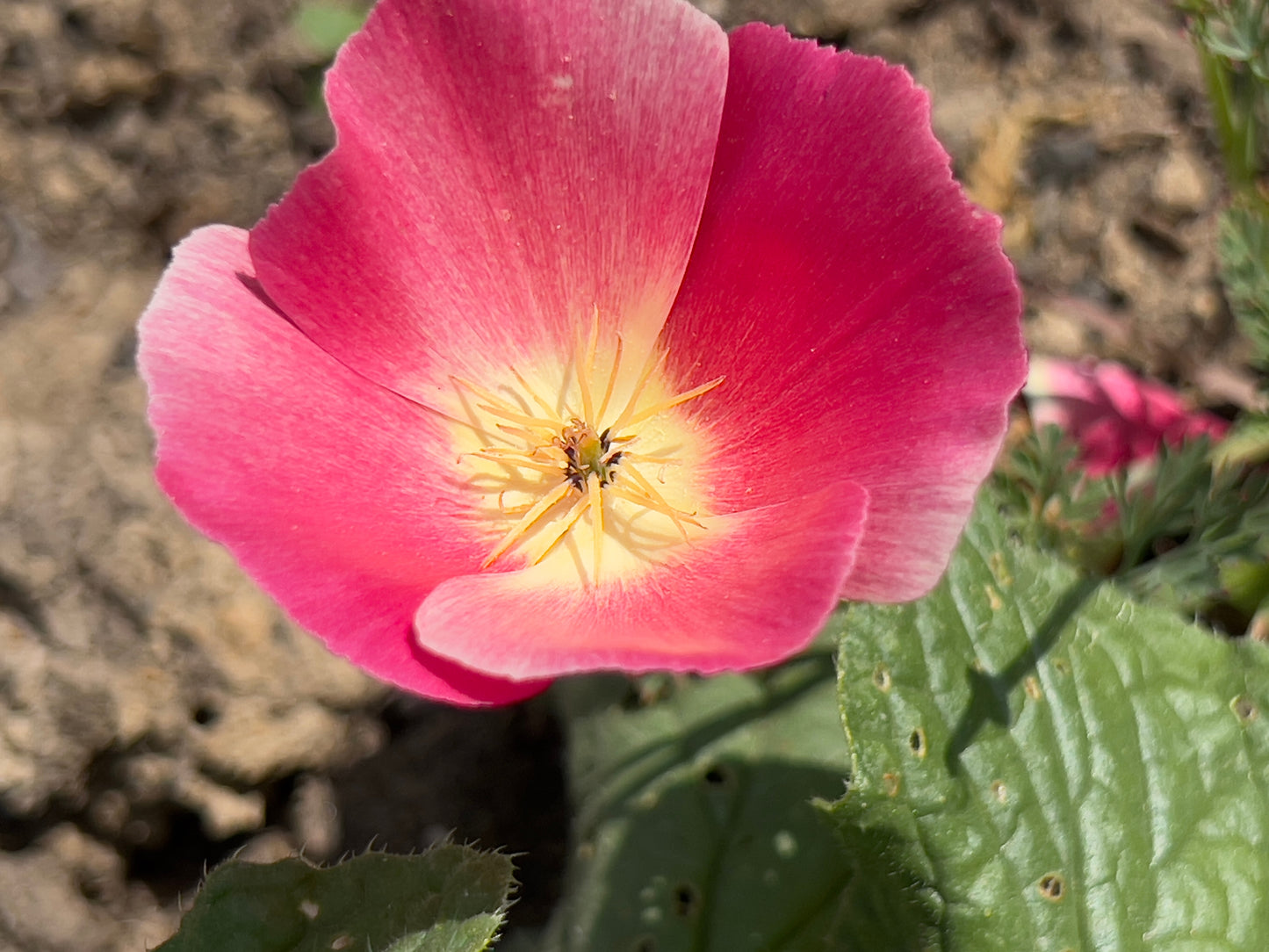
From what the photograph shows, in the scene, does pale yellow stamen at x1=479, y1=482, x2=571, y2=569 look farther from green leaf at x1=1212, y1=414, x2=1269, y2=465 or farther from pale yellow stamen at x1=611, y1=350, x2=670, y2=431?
green leaf at x1=1212, y1=414, x2=1269, y2=465

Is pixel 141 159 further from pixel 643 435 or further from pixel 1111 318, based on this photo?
pixel 1111 318

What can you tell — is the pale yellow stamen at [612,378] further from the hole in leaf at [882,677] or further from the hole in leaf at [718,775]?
the hole in leaf at [718,775]

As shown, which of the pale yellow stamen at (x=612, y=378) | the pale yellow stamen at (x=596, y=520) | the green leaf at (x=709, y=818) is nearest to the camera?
the pale yellow stamen at (x=596, y=520)

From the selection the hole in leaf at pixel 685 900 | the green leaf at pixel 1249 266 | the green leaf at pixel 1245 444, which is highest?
the green leaf at pixel 1249 266

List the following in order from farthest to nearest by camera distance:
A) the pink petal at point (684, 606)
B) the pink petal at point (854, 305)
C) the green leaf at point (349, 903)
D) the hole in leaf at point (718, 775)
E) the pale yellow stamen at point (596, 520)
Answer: the hole in leaf at point (718, 775)
the pale yellow stamen at point (596, 520)
the green leaf at point (349, 903)
the pink petal at point (854, 305)
the pink petal at point (684, 606)

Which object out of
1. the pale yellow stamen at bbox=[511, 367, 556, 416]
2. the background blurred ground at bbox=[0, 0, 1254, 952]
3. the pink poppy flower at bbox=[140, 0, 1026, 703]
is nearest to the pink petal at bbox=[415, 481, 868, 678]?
the pink poppy flower at bbox=[140, 0, 1026, 703]

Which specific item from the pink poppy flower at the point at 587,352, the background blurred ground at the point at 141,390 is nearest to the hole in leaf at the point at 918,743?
the pink poppy flower at the point at 587,352

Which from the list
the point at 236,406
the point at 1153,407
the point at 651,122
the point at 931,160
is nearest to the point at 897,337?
the point at 931,160
